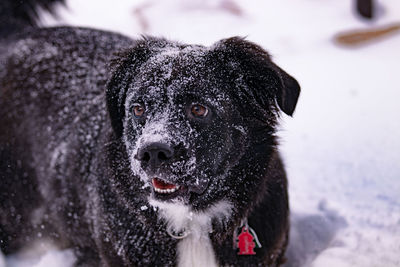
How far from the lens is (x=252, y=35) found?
6.56 meters

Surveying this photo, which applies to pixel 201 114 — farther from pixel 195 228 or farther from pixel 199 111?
pixel 195 228

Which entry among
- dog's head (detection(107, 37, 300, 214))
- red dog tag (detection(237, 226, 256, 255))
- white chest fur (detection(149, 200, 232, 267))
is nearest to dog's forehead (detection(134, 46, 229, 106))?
dog's head (detection(107, 37, 300, 214))

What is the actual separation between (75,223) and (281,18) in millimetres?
4943

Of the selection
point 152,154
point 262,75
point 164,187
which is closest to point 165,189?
point 164,187

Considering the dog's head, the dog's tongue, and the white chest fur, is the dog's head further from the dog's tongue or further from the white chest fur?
the white chest fur

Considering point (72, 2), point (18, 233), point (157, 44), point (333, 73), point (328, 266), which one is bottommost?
point (328, 266)

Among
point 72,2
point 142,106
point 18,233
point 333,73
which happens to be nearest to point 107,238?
point 142,106

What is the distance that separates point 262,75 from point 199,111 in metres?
0.44

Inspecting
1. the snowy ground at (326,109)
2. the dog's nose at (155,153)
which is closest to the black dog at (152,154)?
the dog's nose at (155,153)

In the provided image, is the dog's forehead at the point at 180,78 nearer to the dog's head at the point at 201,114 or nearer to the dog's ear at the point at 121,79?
the dog's head at the point at 201,114

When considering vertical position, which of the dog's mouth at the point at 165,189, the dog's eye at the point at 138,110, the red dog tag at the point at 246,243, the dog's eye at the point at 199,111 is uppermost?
the dog's eye at the point at 138,110

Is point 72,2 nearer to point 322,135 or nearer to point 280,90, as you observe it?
point 322,135

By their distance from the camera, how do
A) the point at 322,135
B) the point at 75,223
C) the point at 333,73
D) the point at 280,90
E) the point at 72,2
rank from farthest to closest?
the point at 72,2, the point at 333,73, the point at 322,135, the point at 75,223, the point at 280,90

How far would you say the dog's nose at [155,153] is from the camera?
2.16 m
